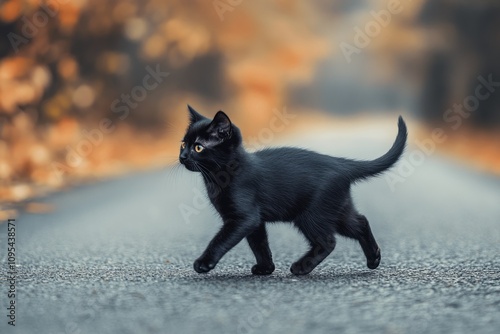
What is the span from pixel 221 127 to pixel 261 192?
407mm

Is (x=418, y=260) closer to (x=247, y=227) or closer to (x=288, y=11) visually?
(x=247, y=227)

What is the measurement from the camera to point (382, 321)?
8.59 ft

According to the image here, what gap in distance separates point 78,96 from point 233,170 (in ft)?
25.3

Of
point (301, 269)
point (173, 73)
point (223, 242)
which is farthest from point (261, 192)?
point (173, 73)

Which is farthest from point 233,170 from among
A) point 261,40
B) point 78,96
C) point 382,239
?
point 261,40

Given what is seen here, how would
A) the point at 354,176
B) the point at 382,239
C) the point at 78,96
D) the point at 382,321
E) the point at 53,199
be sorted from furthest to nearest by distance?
the point at 78,96 < the point at 53,199 < the point at 382,239 < the point at 354,176 < the point at 382,321

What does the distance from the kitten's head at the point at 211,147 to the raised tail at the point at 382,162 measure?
0.71 metres

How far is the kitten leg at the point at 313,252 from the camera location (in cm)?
367

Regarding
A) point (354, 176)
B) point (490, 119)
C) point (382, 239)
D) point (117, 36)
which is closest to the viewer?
point (354, 176)

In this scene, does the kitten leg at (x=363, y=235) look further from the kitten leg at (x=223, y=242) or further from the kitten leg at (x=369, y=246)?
the kitten leg at (x=223, y=242)

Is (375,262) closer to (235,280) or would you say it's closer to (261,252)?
(261,252)

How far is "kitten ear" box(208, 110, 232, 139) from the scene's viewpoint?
11.9 feet

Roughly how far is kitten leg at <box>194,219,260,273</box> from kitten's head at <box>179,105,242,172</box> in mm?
336

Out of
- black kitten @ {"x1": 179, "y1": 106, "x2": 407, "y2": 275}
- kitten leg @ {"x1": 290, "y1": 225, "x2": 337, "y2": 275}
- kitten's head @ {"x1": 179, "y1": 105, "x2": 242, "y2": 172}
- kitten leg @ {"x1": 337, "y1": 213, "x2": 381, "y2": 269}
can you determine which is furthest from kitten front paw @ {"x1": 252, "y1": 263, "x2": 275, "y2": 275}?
kitten's head @ {"x1": 179, "y1": 105, "x2": 242, "y2": 172}
